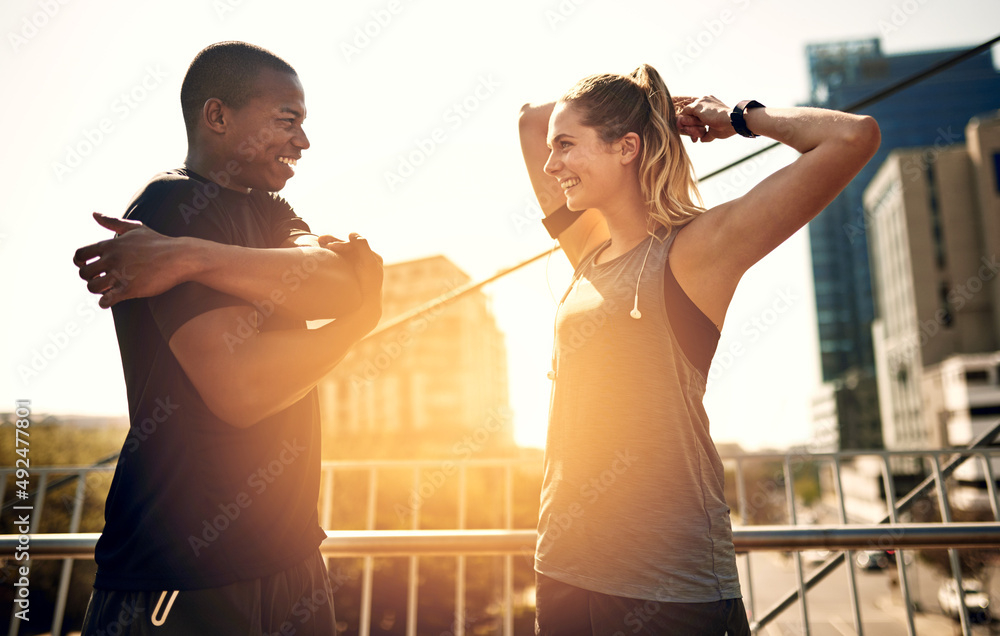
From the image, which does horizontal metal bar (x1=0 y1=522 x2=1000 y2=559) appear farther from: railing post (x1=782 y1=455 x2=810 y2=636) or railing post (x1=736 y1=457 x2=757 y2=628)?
railing post (x1=736 y1=457 x2=757 y2=628)

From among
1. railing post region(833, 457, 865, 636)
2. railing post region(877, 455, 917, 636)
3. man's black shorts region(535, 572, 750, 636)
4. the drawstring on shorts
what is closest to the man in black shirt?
the drawstring on shorts

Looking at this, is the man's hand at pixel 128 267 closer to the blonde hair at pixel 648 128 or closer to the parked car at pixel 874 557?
the blonde hair at pixel 648 128

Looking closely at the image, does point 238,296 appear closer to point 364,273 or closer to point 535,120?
point 364,273

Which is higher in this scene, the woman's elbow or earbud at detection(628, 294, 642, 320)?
the woman's elbow

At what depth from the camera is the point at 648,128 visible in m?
1.55

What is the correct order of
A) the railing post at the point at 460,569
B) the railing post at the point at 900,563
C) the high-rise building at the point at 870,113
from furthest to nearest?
the high-rise building at the point at 870,113, the railing post at the point at 460,569, the railing post at the point at 900,563

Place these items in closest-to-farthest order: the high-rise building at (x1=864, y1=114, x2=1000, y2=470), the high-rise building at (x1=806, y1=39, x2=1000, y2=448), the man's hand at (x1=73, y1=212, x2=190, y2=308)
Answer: the man's hand at (x1=73, y1=212, x2=190, y2=308) → the high-rise building at (x1=864, y1=114, x2=1000, y2=470) → the high-rise building at (x1=806, y1=39, x2=1000, y2=448)

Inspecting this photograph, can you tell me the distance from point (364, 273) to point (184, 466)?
1.58ft

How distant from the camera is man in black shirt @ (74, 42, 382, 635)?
958mm

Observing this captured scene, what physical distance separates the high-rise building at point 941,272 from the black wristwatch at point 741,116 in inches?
1933

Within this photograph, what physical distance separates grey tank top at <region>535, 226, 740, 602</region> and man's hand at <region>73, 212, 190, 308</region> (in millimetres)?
906

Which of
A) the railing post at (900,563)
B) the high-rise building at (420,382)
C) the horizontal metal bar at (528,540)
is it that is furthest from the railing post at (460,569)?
the high-rise building at (420,382)

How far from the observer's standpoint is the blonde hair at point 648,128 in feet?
4.94

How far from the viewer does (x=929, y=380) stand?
4472 centimetres
